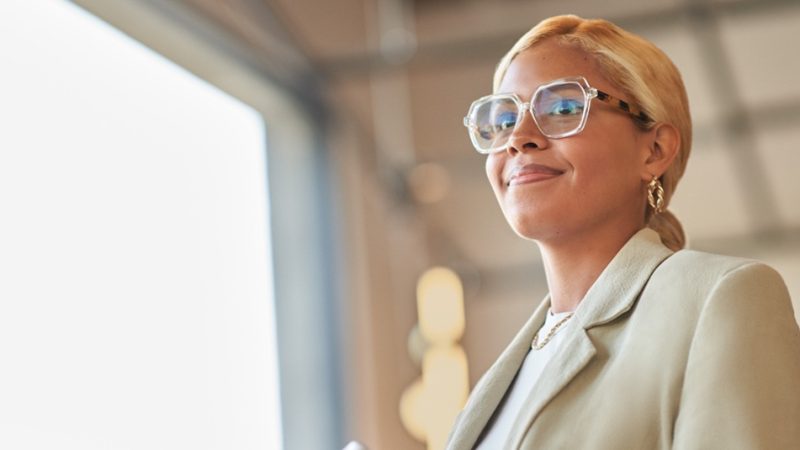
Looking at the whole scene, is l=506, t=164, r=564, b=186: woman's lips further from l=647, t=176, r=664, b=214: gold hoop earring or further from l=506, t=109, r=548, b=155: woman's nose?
l=647, t=176, r=664, b=214: gold hoop earring

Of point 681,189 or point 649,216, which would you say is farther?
point 681,189

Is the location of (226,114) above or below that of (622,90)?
above

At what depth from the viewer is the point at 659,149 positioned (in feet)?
6.21

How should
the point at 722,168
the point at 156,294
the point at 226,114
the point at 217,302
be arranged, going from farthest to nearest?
the point at 722,168
the point at 226,114
the point at 217,302
the point at 156,294

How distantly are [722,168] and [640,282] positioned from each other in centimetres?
753

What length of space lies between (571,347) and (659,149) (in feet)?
1.28

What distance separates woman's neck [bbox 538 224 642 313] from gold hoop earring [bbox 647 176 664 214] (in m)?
0.04

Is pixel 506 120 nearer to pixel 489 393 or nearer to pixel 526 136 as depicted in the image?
pixel 526 136

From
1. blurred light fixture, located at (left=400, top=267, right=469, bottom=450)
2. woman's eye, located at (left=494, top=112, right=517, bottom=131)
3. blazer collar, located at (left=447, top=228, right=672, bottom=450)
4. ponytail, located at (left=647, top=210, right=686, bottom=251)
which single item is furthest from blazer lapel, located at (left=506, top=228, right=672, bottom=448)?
blurred light fixture, located at (left=400, top=267, right=469, bottom=450)

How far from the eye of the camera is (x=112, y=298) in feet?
14.0

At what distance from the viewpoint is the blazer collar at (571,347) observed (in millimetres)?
1641

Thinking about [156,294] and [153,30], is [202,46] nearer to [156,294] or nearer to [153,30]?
[153,30]

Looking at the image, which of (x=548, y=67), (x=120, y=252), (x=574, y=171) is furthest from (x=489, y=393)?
(x=120, y=252)

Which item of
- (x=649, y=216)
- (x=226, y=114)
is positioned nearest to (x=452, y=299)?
(x=226, y=114)
